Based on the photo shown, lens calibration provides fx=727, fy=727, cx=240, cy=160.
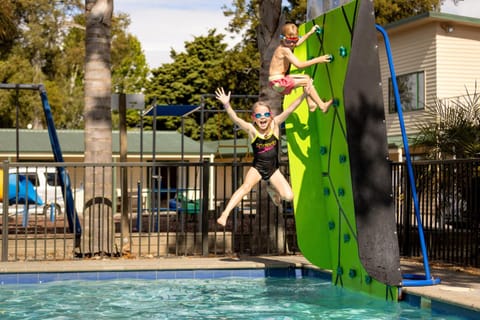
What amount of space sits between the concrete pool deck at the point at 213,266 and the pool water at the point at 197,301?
0.75 feet

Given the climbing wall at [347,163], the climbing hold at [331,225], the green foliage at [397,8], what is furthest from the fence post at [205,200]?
the green foliage at [397,8]

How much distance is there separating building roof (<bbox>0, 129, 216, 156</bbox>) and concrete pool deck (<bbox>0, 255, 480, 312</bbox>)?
19.7 metres

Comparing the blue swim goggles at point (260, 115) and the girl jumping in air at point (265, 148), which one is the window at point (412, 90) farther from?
the blue swim goggles at point (260, 115)

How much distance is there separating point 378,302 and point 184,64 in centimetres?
4144

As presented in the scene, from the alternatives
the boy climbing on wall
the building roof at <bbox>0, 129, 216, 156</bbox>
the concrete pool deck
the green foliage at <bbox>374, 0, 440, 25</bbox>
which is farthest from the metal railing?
the green foliage at <bbox>374, 0, 440, 25</bbox>

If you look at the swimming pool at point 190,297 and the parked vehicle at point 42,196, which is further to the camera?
the parked vehicle at point 42,196

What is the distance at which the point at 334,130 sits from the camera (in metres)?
8.95

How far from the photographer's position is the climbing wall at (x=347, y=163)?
26.6 feet

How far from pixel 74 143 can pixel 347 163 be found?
25.4 metres

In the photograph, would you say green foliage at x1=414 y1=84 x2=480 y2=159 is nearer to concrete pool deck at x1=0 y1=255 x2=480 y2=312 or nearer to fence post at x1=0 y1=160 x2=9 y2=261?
concrete pool deck at x1=0 y1=255 x2=480 y2=312

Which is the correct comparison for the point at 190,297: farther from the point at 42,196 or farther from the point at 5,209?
the point at 42,196

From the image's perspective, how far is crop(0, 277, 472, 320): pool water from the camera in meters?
7.91

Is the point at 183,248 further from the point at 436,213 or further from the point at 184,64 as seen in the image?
the point at 184,64

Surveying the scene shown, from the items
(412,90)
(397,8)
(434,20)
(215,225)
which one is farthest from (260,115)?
(397,8)
